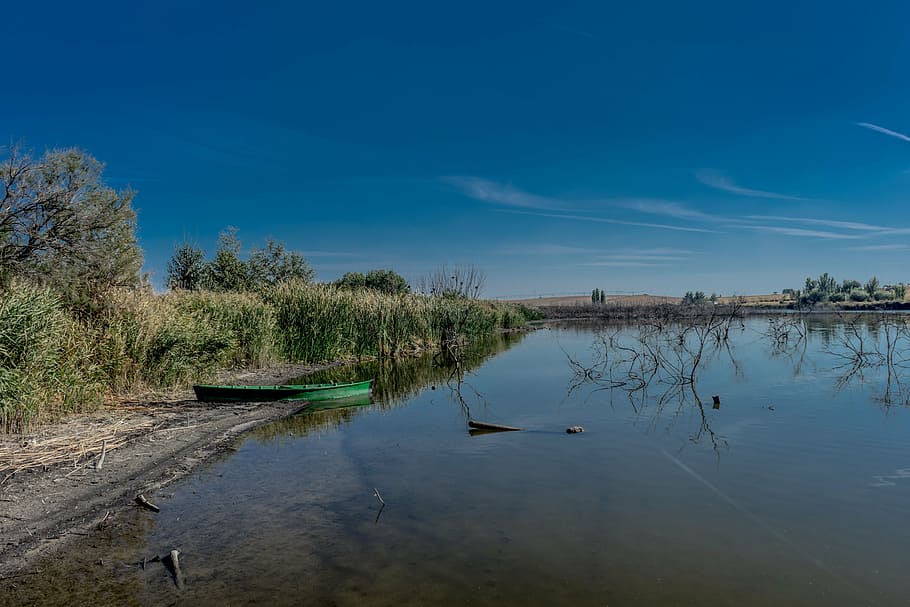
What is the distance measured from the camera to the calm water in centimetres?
561

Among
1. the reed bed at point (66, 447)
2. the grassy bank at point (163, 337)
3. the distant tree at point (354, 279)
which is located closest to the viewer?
the reed bed at point (66, 447)

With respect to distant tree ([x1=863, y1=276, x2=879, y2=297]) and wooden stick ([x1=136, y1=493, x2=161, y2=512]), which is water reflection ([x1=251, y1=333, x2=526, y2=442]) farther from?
distant tree ([x1=863, y1=276, x2=879, y2=297])

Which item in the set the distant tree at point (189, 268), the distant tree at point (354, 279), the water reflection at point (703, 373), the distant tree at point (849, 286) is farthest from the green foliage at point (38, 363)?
the distant tree at point (849, 286)

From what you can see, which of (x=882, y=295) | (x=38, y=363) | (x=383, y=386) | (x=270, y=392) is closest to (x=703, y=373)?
(x=383, y=386)

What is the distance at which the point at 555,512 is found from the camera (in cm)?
752

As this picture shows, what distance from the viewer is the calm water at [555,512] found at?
5609 millimetres

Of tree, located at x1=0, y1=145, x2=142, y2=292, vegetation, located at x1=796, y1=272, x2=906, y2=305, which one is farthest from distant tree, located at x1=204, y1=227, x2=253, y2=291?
vegetation, located at x1=796, y1=272, x2=906, y2=305

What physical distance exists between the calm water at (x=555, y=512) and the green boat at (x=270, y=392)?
43.1 inches

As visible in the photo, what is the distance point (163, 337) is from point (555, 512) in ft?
37.9

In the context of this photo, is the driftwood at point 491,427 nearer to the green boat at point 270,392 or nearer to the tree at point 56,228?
the green boat at point 270,392

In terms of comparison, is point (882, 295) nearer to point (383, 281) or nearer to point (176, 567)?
point (383, 281)

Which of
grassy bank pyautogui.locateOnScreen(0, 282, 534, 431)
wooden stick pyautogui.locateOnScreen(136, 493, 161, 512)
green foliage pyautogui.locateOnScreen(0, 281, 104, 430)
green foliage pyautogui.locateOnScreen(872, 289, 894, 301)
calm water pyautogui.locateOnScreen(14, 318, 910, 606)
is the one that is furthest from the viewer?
green foliage pyautogui.locateOnScreen(872, 289, 894, 301)

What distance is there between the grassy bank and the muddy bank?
85 cm

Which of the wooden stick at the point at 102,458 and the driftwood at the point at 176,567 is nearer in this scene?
the driftwood at the point at 176,567
